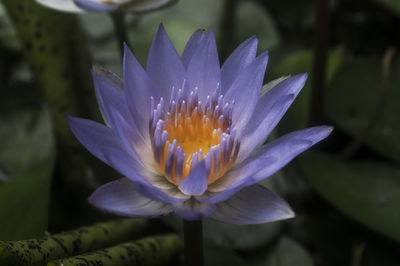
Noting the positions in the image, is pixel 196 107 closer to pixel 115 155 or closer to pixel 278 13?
pixel 115 155

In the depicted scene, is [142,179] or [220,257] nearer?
[142,179]

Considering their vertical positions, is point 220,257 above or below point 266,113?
below

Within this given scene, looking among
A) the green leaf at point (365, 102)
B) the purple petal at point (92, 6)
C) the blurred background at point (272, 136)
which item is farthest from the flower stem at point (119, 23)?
the green leaf at point (365, 102)

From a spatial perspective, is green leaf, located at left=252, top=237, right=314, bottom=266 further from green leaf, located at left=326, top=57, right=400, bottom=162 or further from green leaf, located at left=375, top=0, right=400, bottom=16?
green leaf, located at left=375, top=0, right=400, bottom=16

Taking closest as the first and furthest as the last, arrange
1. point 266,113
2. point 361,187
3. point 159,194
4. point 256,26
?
point 159,194 < point 266,113 < point 361,187 < point 256,26

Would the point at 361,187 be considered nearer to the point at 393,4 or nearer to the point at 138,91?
the point at 393,4

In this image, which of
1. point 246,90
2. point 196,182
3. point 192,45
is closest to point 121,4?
point 192,45

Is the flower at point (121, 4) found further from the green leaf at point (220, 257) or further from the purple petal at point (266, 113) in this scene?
the green leaf at point (220, 257)
